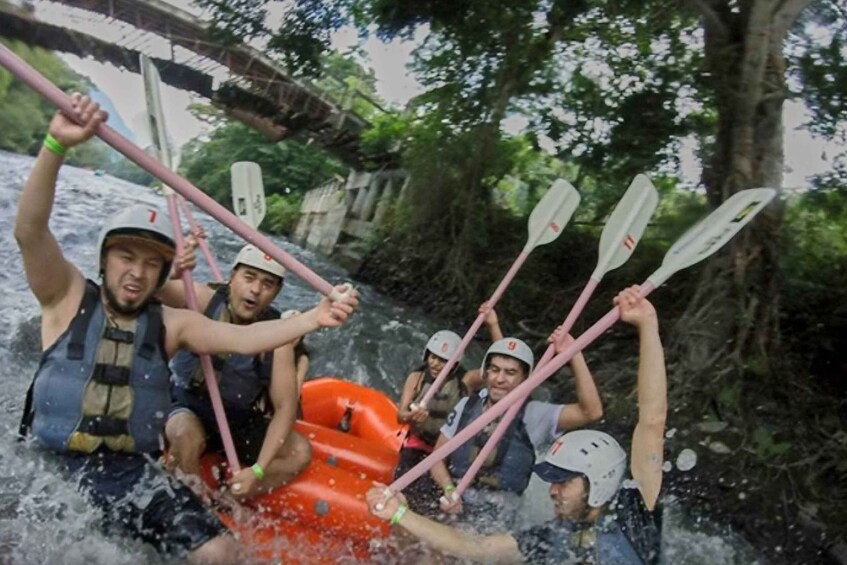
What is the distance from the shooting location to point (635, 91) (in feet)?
24.5

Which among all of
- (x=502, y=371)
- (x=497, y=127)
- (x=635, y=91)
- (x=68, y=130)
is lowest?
(x=502, y=371)

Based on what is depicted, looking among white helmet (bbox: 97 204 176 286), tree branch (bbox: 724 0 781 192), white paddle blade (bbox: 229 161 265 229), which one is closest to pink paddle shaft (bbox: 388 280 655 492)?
white helmet (bbox: 97 204 176 286)

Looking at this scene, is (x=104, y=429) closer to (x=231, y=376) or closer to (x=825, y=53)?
(x=231, y=376)

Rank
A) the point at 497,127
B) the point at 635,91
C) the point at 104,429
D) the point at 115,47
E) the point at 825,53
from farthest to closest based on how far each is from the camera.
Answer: the point at 115,47
the point at 497,127
the point at 635,91
the point at 825,53
the point at 104,429

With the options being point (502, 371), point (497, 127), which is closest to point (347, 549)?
point (502, 371)

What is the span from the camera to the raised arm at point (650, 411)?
99.8 inches

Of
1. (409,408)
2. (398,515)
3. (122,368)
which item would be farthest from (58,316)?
(409,408)

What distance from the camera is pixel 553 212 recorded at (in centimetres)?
525

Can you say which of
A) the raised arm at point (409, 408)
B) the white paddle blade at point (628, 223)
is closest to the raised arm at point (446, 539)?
the raised arm at point (409, 408)

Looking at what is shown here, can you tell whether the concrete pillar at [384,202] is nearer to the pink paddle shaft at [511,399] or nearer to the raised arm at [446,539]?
the pink paddle shaft at [511,399]

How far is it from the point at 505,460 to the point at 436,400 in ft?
2.78

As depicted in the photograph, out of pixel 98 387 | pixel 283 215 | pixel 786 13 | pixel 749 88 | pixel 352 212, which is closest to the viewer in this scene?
pixel 98 387

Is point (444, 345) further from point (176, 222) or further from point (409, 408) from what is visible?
point (176, 222)

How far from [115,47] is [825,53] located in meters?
12.7
